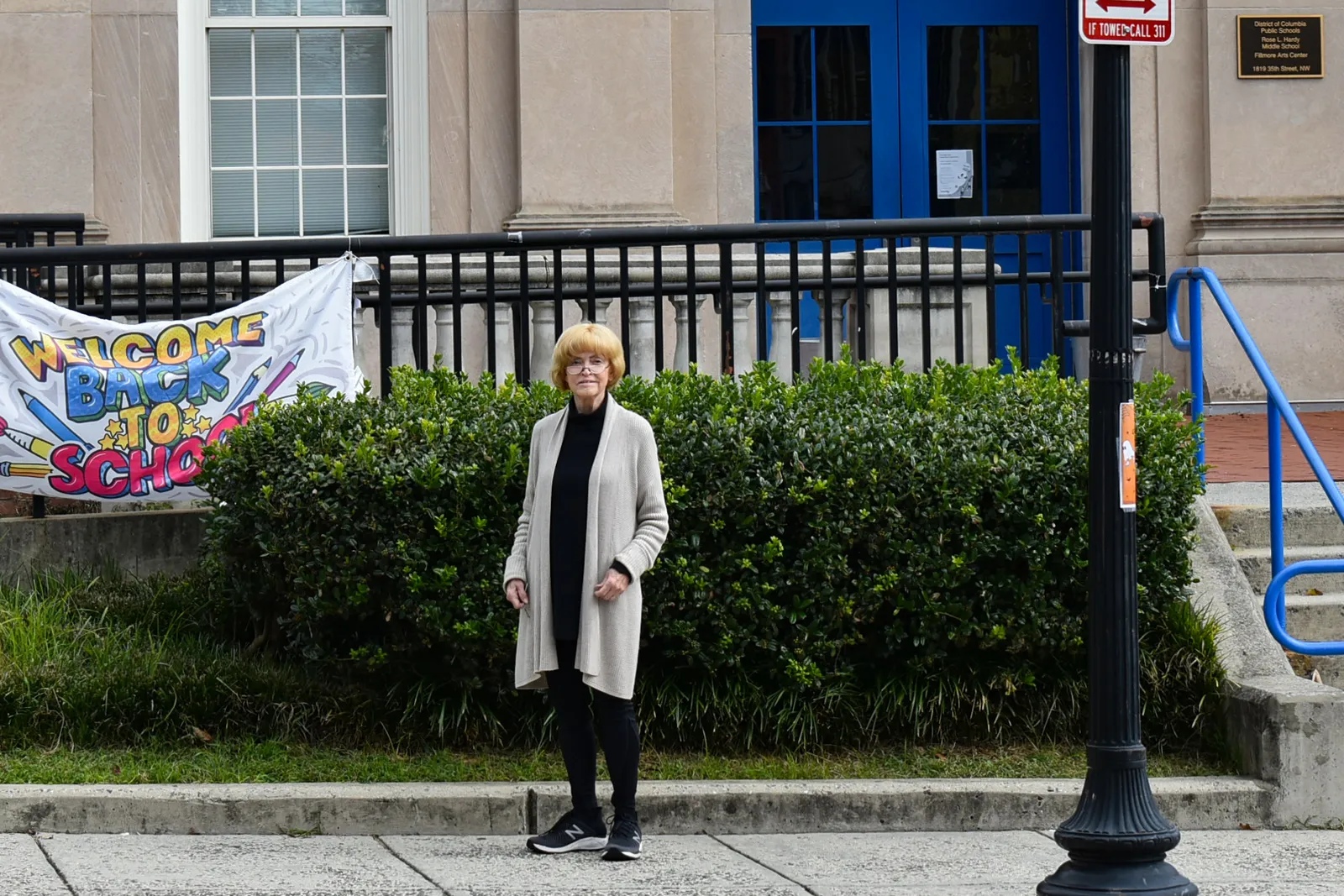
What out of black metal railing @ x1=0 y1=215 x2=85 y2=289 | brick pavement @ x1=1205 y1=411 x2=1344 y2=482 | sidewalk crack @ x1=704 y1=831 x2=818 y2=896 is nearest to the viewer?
sidewalk crack @ x1=704 y1=831 x2=818 y2=896

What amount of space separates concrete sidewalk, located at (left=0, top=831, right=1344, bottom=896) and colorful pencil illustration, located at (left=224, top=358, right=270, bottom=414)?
223 cm

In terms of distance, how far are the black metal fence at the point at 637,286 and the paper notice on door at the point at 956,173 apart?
271cm

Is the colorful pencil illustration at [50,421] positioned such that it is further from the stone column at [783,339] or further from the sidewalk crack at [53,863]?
the stone column at [783,339]

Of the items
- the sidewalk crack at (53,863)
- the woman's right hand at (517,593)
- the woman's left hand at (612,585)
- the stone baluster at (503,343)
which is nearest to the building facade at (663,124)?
the stone baluster at (503,343)

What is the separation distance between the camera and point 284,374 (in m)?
7.57

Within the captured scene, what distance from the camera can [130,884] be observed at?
5242mm

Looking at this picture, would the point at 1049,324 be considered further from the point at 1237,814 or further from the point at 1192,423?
the point at 1237,814

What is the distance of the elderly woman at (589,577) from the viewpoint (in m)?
5.60

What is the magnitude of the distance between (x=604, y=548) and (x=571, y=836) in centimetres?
98

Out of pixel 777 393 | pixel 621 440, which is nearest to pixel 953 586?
pixel 777 393

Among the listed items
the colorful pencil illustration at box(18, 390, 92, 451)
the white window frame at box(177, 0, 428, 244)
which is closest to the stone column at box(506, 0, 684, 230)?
the white window frame at box(177, 0, 428, 244)

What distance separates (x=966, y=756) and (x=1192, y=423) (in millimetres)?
1680

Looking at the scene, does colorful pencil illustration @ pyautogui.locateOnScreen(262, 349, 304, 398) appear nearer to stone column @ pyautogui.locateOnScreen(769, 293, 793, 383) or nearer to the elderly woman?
the elderly woman

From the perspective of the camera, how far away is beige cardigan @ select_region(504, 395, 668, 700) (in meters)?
5.59
